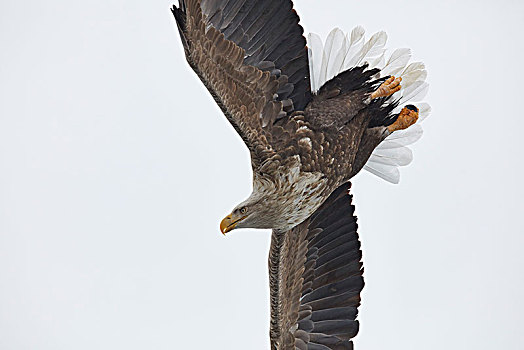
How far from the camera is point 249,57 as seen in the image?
5.33 meters

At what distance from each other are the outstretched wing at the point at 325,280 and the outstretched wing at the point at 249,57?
1489mm

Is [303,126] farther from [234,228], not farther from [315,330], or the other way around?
[315,330]

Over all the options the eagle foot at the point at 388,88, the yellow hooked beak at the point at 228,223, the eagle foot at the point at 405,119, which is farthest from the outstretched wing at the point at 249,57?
the eagle foot at the point at 405,119

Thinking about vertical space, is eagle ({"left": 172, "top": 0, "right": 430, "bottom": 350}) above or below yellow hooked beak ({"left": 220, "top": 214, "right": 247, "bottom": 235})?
above

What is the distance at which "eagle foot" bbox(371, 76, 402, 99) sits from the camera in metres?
6.06

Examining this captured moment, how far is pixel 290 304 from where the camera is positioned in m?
6.83

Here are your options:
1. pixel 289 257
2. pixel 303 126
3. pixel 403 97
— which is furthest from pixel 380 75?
pixel 289 257

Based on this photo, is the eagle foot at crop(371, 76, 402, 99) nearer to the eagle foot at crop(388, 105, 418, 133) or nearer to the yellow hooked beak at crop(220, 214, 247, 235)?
the eagle foot at crop(388, 105, 418, 133)

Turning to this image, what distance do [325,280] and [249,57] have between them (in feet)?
7.67

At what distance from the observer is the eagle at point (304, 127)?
5.25 metres

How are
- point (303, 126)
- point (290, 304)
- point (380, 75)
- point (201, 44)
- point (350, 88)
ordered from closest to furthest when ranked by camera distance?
point (201, 44) → point (303, 126) → point (350, 88) → point (380, 75) → point (290, 304)

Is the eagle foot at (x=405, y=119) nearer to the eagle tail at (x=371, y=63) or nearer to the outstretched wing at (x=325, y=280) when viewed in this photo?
the eagle tail at (x=371, y=63)

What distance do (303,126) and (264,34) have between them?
69 cm

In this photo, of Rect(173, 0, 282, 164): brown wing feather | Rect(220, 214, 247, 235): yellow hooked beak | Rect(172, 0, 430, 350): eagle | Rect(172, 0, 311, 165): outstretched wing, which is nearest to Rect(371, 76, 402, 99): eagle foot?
Rect(172, 0, 430, 350): eagle
